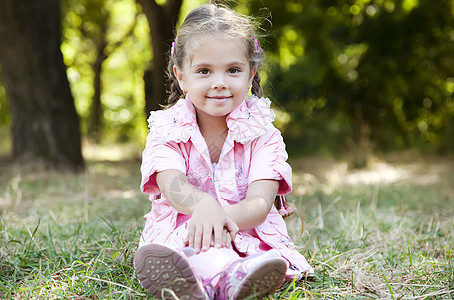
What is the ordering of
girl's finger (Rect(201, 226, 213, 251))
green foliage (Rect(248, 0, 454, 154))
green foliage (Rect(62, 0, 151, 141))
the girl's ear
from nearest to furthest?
girl's finger (Rect(201, 226, 213, 251)), the girl's ear, green foliage (Rect(248, 0, 454, 154)), green foliage (Rect(62, 0, 151, 141))

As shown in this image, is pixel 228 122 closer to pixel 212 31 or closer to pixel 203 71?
pixel 203 71

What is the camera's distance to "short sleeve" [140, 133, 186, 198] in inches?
72.0

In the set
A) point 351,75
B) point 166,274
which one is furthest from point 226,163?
point 351,75

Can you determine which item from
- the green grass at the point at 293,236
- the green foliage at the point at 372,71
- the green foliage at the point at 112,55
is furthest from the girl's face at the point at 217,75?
the green foliage at the point at 112,55

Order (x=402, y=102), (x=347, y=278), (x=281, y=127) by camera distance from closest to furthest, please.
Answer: (x=347, y=278) < (x=402, y=102) < (x=281, y=127)

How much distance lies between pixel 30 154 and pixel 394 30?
4.35 metres

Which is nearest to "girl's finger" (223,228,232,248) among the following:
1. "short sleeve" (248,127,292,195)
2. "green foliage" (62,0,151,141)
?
"short sleeve" (248,127,292,195)

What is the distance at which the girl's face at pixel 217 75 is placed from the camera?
5.98 feet

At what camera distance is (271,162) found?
1.84 meters

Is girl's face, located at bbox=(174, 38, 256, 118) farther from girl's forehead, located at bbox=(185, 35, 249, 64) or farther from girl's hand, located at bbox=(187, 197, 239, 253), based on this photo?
girl's hand, located at bbox=(187, 197, 239, 253)

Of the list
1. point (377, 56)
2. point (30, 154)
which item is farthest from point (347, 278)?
point (377, 56)

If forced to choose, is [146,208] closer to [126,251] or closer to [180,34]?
[126,251]

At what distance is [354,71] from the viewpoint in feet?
22.0

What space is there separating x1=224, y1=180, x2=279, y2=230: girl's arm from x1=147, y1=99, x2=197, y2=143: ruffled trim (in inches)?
12.4
